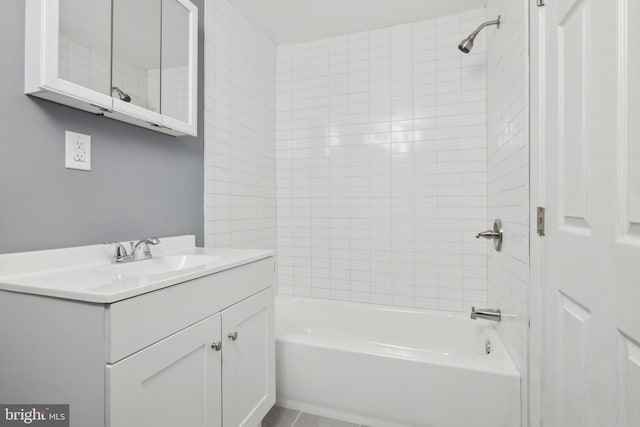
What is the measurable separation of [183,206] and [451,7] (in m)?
2.02

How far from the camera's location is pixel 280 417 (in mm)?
1634

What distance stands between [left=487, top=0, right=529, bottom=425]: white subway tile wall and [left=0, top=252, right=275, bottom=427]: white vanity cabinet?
1.15m

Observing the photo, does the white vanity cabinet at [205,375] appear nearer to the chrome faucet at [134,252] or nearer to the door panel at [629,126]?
the chrome faucet at [134,252]

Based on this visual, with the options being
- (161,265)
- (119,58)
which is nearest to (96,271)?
(161,265)

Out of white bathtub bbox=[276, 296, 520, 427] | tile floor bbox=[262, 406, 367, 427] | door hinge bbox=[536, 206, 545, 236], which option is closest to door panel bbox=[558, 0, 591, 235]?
door hinge bbox=[536, 206, 545, 236]

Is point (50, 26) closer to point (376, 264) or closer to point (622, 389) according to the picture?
point (622, 389)

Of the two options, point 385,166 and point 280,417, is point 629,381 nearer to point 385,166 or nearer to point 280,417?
point 280,417

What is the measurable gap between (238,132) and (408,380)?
5.62 feet

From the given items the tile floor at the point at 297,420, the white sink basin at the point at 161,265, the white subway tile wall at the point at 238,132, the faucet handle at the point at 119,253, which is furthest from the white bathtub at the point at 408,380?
the faucet handle at the point at 119,253

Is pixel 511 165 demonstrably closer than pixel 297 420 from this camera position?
Yes

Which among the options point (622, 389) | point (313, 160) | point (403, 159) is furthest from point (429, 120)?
point (622, 389)

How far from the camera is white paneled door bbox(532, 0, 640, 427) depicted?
2.13ft

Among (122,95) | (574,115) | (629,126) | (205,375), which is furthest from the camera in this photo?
(122,95)

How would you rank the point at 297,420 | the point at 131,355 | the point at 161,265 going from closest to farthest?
the point at 131,355 < the point at 161,265 < the point at 297,420
